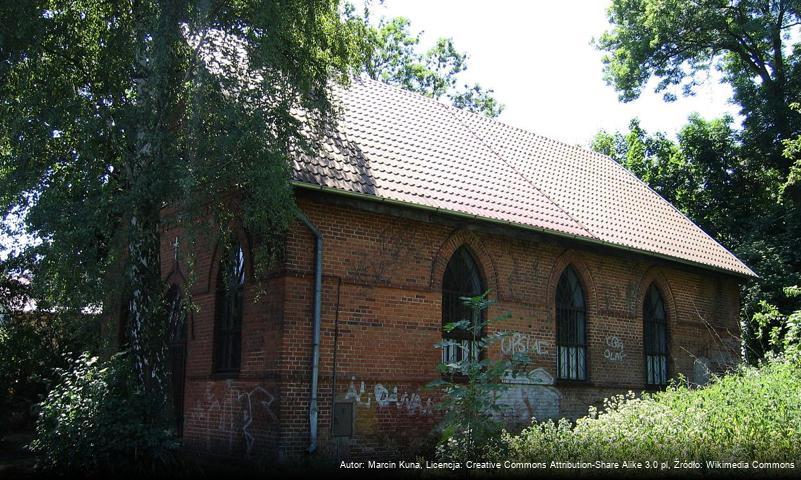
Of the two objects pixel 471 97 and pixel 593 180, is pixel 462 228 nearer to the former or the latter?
pixel 593 180

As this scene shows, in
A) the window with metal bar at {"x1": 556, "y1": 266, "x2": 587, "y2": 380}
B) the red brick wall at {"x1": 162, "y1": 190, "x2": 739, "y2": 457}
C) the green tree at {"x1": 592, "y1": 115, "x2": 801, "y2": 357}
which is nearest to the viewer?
the red brick wall at {"x1": 162, "y1": 190, "x2": 739, "y2": 457}

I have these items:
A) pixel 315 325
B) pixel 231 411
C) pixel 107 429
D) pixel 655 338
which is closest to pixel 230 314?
pixel 231 411

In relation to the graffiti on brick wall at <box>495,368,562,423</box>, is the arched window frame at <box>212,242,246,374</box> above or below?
above

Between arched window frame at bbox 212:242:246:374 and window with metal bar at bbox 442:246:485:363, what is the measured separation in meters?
3.56

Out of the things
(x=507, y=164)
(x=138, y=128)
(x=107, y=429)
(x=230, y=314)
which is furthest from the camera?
(x=507, y=164)

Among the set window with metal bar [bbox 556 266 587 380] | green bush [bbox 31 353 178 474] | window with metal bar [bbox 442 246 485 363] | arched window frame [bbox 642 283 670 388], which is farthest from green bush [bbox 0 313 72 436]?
arched window frame [bbox 642 283 670 388]

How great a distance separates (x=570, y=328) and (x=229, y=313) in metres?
7.06

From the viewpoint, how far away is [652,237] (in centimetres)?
1734

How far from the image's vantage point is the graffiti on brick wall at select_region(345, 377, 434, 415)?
11.3 metres

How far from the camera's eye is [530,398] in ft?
45.3

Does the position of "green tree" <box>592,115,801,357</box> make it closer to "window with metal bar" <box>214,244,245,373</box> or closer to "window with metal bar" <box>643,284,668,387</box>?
"window with metal bar" <box>643,284,668,387</box>

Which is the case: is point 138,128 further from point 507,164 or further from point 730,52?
point 730,52

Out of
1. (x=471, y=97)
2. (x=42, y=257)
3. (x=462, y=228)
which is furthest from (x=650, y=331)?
(x=471, y=97)

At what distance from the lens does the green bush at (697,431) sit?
344 inches
